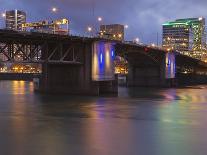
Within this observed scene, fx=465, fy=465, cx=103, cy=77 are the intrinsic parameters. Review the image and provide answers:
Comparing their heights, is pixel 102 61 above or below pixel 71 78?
above

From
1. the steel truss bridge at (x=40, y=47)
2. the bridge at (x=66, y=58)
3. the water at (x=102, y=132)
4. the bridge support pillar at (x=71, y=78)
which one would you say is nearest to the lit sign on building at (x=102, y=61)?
the bridge at (x=66, y=58)

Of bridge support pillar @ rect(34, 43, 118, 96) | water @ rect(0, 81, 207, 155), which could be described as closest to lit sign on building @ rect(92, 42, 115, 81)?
bridge support pillar @ rect(34, 43, 118, 96)

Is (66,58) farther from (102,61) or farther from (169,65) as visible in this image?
(169,65)

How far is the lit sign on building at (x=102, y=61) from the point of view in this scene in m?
85.2

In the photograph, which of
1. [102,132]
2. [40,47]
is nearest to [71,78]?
[40,47]

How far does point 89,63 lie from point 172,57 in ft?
220

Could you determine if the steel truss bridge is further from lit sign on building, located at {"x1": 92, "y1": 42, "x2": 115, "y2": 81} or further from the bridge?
lit sign on building, located at {"x1": 92, "y1": 42, "x2": 115, "y2": 81}

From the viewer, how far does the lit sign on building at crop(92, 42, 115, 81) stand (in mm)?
85250

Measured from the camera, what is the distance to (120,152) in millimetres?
29500

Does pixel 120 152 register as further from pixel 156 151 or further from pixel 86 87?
pixel 86 87

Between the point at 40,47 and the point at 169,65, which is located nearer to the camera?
the point at 40,47

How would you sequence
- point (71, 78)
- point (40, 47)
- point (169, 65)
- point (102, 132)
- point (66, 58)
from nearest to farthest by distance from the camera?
point (102, 132) → point (40, 47) → point (71, 78) → point (66, 58) → point (169, 65)

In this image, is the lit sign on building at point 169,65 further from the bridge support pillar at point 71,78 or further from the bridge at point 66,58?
Answer: the bridge support pillar at point 71,78

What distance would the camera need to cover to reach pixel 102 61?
88.9 m
